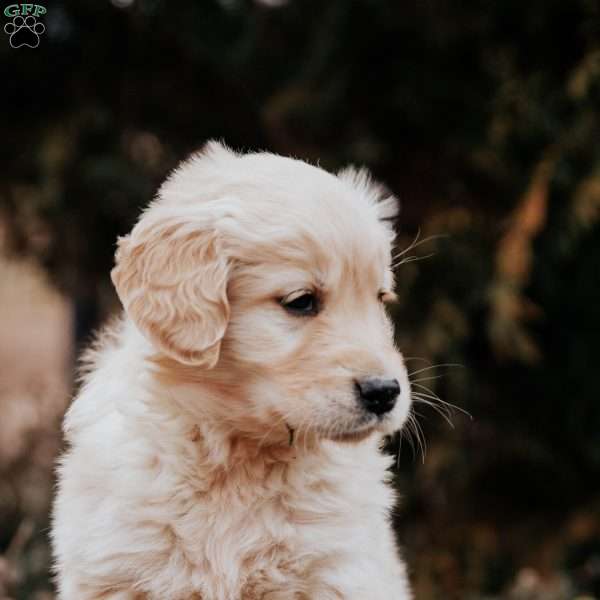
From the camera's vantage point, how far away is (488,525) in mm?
6578

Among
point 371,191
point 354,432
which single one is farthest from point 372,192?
point 354,432

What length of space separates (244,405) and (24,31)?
375 cm

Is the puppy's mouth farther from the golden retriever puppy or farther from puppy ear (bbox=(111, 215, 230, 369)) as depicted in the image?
puppy ear (bbox=(111, 215, 230, 369))

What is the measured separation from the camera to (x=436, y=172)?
6184 mm

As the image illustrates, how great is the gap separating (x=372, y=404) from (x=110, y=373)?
1019 millimetres

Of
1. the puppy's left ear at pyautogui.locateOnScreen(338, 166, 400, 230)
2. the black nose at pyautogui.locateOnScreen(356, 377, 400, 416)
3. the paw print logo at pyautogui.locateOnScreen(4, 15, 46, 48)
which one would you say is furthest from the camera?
the paw print logo at pyautogui.locateOnScreen(4, 15, 46, 48)

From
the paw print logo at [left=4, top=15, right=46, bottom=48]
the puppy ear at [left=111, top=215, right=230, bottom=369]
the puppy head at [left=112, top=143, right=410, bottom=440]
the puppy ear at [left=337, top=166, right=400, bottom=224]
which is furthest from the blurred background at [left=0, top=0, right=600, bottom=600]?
the puppy ear at [left=111, top=215, right=230, bottom=369]

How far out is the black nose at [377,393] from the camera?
9.92 feet

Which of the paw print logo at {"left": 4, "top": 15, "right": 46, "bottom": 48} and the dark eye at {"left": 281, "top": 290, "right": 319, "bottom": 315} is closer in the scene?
the dark eye at {"left": 281, "top": 290, "right": 319, "bottom": 315}

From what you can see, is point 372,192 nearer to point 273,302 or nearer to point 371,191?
point 371,191

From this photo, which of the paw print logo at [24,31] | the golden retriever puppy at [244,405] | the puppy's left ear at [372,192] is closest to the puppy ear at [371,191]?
the puppy's left ear at [372,192]

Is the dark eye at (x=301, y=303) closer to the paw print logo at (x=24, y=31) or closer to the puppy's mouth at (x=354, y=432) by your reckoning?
the puppy's mouth at (x=354, y=432)

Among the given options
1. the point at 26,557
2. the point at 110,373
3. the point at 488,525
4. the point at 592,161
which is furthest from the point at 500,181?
the point at 26,557

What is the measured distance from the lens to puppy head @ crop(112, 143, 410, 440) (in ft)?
10.1
